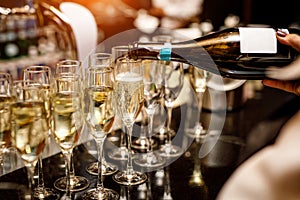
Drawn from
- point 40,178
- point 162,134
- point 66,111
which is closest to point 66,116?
point 66,111

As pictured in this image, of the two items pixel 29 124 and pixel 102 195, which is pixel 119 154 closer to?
pixel 102 195

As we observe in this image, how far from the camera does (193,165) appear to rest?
3.88ft

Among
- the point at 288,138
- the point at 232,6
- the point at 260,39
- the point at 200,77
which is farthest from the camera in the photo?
the point at 232,6

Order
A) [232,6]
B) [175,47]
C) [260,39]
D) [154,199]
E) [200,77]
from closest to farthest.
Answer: [154,199] → [260,39] → [175,47] → [200,77] → [232,6]

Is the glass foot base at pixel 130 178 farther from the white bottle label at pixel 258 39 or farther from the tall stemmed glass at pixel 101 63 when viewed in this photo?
the white bottle label at pixel 258 39

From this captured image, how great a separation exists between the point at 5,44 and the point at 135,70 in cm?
209

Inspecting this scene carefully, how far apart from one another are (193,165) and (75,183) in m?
0.32

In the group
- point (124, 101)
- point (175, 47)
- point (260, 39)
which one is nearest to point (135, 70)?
point (124, 101)

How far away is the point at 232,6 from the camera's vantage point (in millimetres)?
3676

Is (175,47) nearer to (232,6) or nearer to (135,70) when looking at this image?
(135,70)

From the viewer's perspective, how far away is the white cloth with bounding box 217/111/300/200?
415 millimetres

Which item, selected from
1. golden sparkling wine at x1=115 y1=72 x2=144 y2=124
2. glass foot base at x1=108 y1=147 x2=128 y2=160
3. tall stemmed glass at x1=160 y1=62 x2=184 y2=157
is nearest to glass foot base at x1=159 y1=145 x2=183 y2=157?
tall stemmed glass at x1=160 y1=62 x2=184 y2=157

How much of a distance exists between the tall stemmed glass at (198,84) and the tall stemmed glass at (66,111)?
0.57 metres

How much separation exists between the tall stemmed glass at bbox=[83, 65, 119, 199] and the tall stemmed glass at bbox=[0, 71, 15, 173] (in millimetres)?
165
